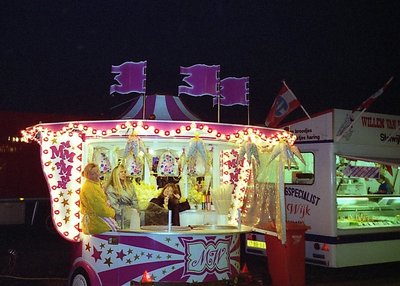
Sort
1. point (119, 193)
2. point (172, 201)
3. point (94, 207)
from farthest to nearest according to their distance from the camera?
point (172, 201) → point (119, 193) → point (94, 207)

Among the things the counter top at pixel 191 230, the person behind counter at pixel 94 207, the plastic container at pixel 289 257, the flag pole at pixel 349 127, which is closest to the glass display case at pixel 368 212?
the plastic container at pixel 289 257

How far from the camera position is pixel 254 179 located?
26.8ft

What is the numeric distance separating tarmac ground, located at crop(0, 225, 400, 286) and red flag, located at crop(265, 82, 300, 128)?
2954 mm

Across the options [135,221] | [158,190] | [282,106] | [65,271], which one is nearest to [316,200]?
[282,106]

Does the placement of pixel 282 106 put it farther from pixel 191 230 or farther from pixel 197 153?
pixel 191 230

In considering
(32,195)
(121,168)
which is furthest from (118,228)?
(32,195)

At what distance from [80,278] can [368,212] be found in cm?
583

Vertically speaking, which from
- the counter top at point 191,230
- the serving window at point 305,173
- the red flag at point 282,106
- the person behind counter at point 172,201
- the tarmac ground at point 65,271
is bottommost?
the tarmac ground at point 65,271

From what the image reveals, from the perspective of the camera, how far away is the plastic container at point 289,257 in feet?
28.2

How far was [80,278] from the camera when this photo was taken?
7441 millimetres

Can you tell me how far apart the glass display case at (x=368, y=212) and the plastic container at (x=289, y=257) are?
3.24 ft

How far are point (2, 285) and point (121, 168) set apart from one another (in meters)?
3.34

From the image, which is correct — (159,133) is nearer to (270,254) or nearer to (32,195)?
(270,254)

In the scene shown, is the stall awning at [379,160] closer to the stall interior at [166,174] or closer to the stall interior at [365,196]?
the stall interior at [365,196]
